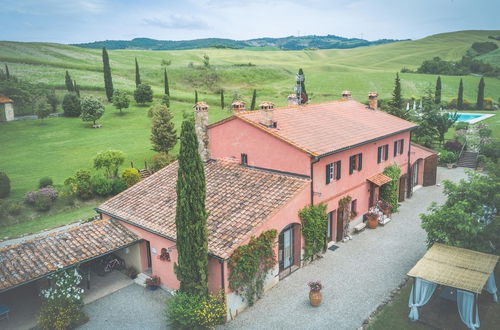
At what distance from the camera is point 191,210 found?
13820 millimetres

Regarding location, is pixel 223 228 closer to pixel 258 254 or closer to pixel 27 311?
pixel 258 254

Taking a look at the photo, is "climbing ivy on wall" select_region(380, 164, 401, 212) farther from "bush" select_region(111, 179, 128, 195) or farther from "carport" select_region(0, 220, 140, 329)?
"bush" select_region(111, 179, 128, 195)

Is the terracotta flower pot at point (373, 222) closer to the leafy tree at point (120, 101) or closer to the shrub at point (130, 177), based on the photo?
the shrub at point (130, 177)

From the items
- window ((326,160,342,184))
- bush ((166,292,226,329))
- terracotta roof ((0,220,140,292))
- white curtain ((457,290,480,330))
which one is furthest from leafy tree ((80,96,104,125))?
white curtain ((457,290,480,330))

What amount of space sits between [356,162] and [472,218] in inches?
320

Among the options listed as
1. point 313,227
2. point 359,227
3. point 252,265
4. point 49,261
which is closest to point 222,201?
point 252,265

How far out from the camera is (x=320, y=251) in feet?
65.9

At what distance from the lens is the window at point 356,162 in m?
22.1

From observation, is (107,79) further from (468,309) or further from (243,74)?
→ (468,309)

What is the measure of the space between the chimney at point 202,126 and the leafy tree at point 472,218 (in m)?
13.1

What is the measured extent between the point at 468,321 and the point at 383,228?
10.8 m

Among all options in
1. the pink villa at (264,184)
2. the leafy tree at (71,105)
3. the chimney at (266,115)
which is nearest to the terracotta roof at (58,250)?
the pink villa at (264,184)

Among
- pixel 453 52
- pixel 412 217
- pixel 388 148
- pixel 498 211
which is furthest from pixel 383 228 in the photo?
pixel 453 52

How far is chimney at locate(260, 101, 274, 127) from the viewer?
20438 mm
